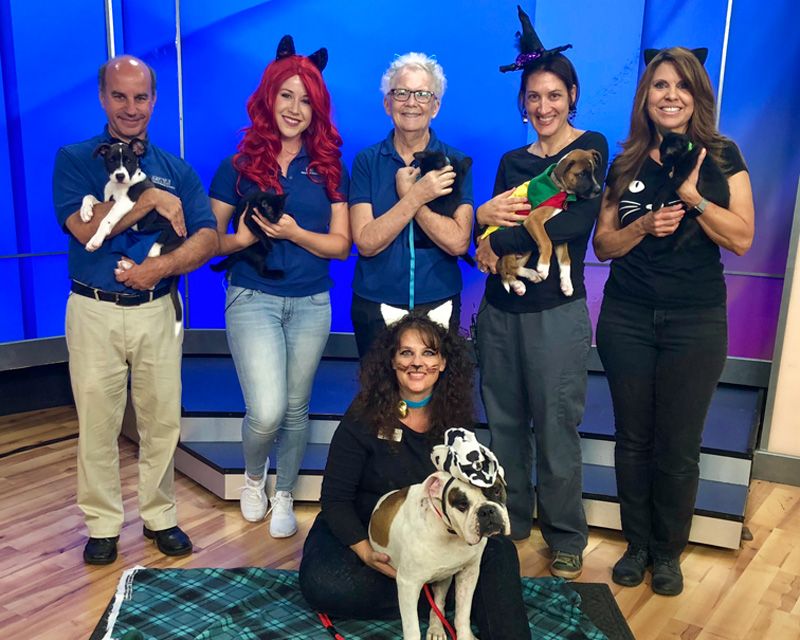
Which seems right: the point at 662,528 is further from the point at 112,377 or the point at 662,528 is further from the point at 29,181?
the point at 29,181

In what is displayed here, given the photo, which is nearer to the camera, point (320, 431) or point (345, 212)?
point (345, 212)

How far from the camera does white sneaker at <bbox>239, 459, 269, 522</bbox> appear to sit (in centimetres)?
310

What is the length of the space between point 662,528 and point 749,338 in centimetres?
195

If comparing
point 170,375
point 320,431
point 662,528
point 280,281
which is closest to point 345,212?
point 280,281

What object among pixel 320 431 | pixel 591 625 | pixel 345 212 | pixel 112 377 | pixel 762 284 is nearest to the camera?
pixel 591 625

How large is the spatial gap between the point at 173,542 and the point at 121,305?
36.4 inches

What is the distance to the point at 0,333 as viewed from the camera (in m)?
4.21

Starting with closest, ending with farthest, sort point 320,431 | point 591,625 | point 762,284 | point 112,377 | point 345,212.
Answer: point 591,625
point 112,377
point 345,212
point 320,431
point 762,284

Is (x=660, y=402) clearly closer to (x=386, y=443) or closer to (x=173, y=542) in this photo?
(x=386, y=443)

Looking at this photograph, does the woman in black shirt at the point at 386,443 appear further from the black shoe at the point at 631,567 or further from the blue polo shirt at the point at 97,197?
the blue polo shirt at the point at 97,197

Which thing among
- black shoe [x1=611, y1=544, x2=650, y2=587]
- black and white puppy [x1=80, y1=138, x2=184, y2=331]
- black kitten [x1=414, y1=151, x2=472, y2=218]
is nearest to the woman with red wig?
black and white puppy [x1=80, y1=138, x2=184, y2=331]

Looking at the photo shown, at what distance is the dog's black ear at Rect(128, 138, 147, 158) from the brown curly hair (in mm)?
1024

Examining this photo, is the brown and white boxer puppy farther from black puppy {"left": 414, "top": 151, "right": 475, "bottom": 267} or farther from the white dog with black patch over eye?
the white dog with black patch over eye

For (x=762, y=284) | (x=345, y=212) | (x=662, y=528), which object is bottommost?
(x=662, y=528)
